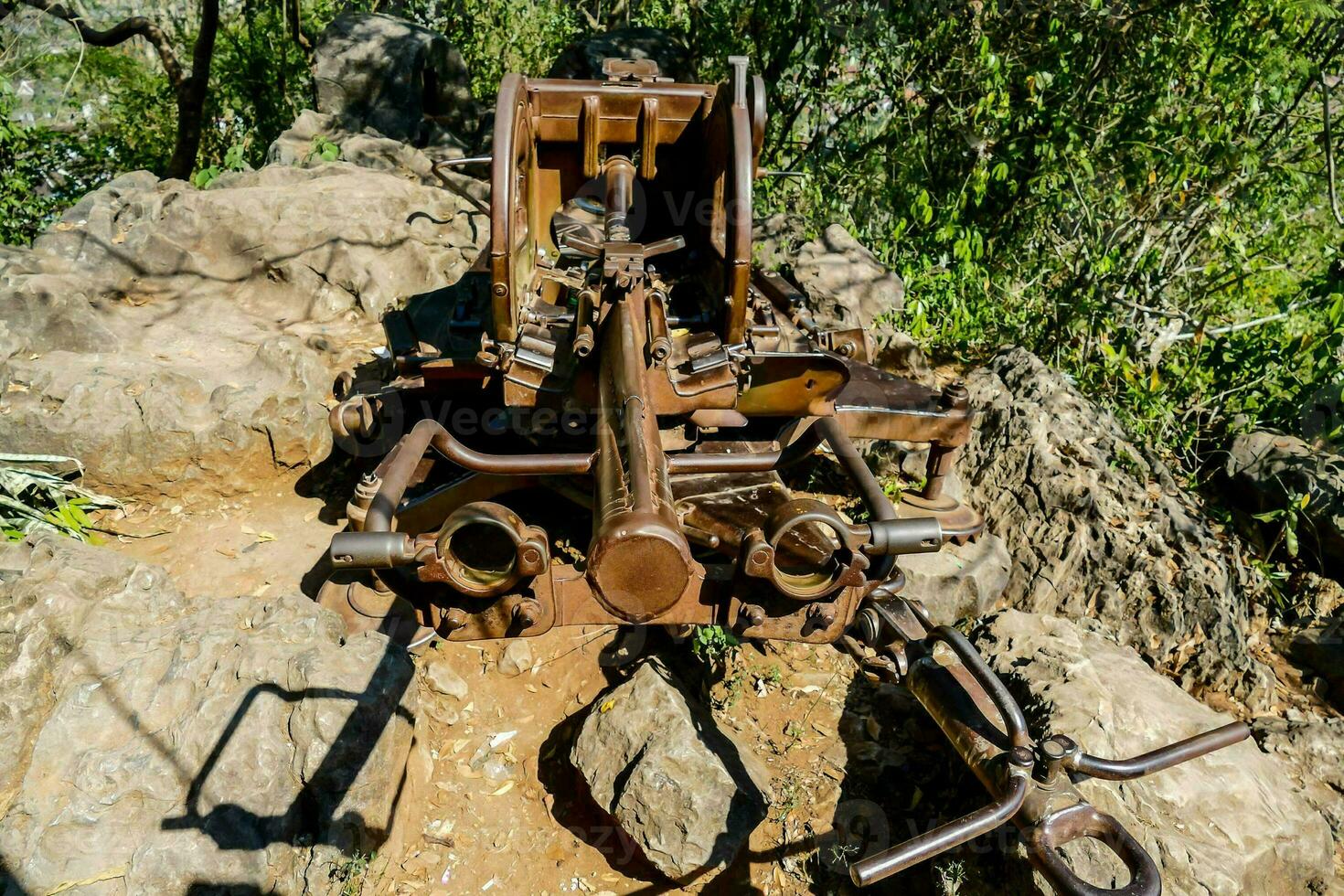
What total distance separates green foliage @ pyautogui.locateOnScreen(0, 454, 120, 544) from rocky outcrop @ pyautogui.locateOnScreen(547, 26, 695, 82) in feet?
21.5

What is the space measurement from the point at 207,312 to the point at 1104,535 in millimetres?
5915

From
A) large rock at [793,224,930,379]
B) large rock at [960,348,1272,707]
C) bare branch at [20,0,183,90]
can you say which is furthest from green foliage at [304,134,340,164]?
large rock at [960,348,1272,707]

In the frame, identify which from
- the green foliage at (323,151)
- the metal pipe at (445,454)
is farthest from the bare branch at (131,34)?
the metal pipe at (445,454)

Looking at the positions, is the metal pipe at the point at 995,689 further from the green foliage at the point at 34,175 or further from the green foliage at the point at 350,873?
the green foliage at the point at 34,175

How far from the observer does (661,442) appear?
322 centimetres

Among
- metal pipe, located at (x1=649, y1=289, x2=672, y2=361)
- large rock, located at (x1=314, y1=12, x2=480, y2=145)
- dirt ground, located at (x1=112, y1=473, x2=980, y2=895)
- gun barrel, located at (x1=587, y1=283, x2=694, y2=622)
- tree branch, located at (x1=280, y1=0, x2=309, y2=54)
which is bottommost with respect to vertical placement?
dirt ground, located at (x1=112, y1=473, x2=980, y2=895)

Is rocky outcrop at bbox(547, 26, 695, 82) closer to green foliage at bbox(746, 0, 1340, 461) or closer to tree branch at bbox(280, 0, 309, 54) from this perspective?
green foliage at bbox(746, 0, 1340, 461)

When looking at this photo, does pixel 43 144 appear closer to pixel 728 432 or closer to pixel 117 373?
pixel 117 373

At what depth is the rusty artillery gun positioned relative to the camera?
79.7 inches

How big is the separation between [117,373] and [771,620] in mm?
4223

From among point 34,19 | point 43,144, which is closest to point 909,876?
point 43,144

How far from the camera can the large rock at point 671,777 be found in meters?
3.14

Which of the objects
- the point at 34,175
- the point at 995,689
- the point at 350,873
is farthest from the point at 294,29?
the point at 995,689

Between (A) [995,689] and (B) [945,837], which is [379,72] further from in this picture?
(B) [945,837]
